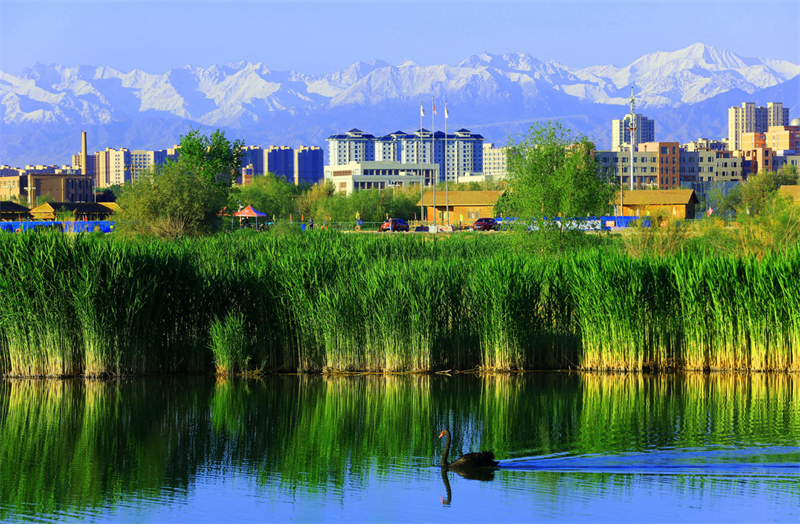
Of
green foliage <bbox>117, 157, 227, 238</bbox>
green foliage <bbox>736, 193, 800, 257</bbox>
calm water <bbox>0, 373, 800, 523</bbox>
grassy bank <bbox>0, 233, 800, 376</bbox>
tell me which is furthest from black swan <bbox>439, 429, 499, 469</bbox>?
green foliage <bbox>117, 157, 227, 238</bbox>

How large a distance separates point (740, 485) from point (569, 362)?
9.21 m

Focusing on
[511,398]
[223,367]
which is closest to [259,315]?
[223,367]

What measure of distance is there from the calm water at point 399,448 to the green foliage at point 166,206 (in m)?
30.6

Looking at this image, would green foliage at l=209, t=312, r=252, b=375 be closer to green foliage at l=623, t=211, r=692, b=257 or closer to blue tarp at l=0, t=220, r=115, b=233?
blue tarp at l=0, t=220, r=115, b=233

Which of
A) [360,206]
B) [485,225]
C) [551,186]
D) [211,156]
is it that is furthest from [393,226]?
[551,186]

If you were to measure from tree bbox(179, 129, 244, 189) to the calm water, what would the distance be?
5232cm

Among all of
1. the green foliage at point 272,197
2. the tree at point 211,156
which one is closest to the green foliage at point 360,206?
the green foliage at point 272,197

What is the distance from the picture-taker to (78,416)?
18781 millimetres

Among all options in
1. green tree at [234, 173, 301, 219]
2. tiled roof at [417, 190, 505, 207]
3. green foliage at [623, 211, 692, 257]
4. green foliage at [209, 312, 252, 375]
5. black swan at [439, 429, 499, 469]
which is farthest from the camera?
green tree at [234, 173, 301, 219]

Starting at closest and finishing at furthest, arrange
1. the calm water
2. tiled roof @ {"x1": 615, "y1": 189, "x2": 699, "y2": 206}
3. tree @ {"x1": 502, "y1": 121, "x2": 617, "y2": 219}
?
the calm water, tree @ {"x1": 502, "y1": 121, "x2": 617, "y2": 219}, tiled roof @ {"x1": 615, "y1": 189, "x2": 699, "y2": 206}

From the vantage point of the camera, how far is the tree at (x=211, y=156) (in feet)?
238

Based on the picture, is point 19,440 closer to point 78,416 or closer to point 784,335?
point 78,416

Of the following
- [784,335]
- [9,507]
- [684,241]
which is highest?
[684,241]

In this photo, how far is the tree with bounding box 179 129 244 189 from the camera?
238ft
